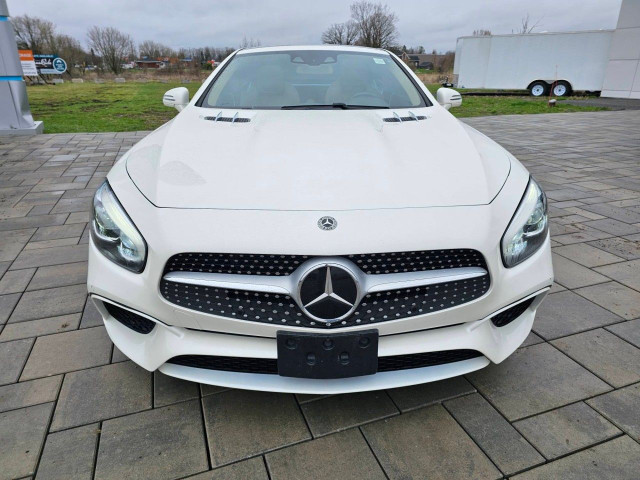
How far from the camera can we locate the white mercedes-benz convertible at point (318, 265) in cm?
138

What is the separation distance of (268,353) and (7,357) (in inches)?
53.3

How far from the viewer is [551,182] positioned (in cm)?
505

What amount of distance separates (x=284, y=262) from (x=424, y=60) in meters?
57.6

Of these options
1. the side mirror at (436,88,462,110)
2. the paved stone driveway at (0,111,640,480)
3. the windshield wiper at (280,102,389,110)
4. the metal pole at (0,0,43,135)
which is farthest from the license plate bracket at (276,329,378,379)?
the metal pole at (0,0,43,135)

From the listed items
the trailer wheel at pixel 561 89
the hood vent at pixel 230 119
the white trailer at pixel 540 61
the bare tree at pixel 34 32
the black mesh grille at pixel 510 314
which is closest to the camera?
the black mesh grille at pixel 510 314

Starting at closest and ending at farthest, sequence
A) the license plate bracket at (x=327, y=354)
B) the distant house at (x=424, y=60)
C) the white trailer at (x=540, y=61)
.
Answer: the license plate bracket at (x=327, y=354), the white trailer at (x=540, y=61), the distant house at (x=424, y=60)

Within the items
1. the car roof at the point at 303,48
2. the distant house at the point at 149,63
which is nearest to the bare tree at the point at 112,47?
the distant house at the point at 149,63

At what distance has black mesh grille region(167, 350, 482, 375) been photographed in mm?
1484

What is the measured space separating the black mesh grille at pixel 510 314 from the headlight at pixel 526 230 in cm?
20

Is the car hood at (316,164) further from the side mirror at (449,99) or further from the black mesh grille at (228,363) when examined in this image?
the side mirror at (449,99)

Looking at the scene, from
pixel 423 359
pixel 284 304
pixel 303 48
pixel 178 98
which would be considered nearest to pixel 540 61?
pixel 303 48

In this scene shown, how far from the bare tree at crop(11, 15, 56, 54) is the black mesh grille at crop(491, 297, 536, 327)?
1776 inches

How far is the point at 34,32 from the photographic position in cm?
3825

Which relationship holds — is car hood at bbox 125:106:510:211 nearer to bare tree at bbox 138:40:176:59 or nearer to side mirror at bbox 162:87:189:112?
side mirror at bbox 162:87:189:112
